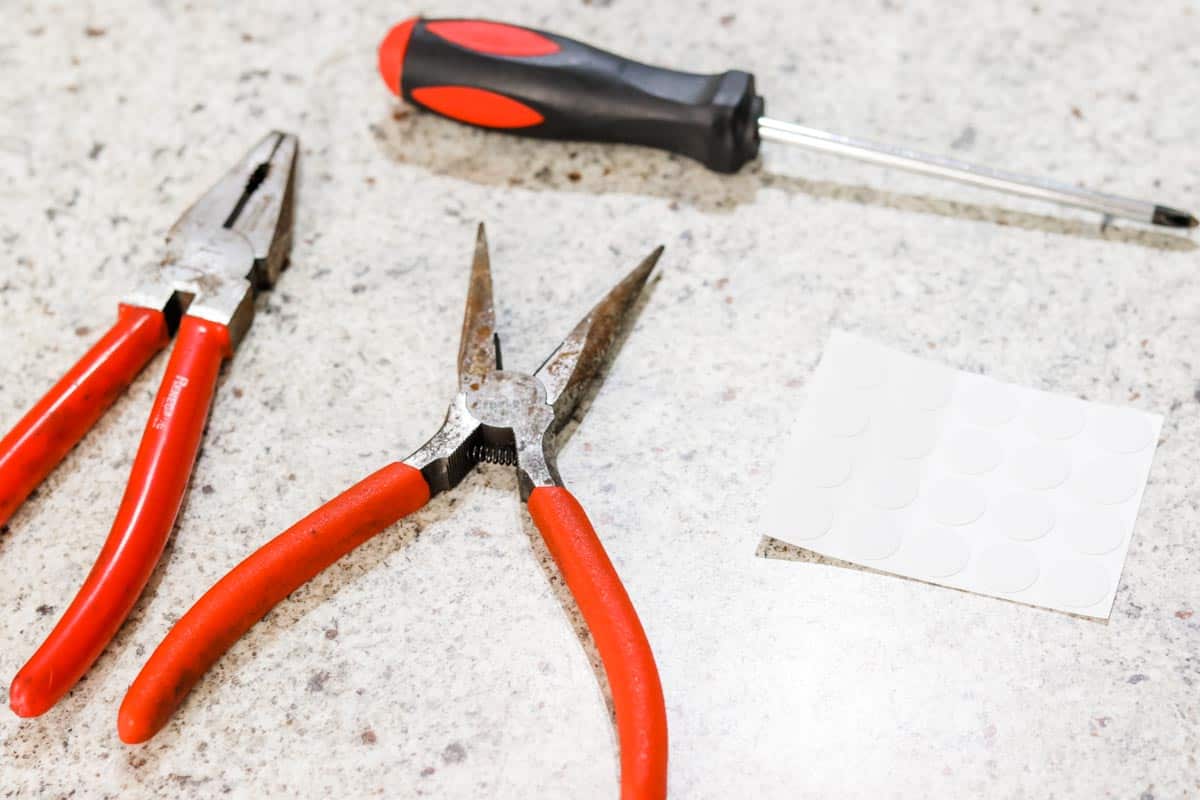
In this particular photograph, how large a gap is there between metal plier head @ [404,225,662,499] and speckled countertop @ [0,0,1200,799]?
0.13ft

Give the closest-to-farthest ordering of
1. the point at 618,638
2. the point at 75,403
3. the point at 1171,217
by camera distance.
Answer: the point at 618,638 < the point at 75,403 < the point at 1171,217

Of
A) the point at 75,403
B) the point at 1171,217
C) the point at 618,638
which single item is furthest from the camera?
the point at 1171,217

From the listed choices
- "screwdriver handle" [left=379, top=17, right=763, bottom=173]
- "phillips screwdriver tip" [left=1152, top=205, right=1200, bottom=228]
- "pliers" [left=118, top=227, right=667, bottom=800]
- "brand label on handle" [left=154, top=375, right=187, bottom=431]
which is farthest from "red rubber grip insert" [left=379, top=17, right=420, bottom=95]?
"phillips screwdriver tip" [left=1152, top=205, right=1200, bottom=228]

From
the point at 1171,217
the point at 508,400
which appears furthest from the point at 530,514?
the point at 1171,217

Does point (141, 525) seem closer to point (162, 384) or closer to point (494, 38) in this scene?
point (162, 384)

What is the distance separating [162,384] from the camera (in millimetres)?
713

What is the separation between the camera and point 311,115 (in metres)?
0.93

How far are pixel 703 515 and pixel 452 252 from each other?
0.29 metres

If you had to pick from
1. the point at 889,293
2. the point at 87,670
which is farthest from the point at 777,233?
the point at 87,670

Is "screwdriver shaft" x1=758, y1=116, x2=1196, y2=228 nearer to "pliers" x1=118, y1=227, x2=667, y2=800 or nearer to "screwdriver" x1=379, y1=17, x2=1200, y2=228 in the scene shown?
"screwdriver" x1=379, y1=17, x2=1200, y2=228

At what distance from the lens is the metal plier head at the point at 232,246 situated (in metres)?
0.75

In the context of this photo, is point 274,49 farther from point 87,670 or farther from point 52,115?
point 87,670

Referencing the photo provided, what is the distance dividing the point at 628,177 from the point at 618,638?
1.39ft

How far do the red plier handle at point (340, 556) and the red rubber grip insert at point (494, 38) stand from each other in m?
0.37
